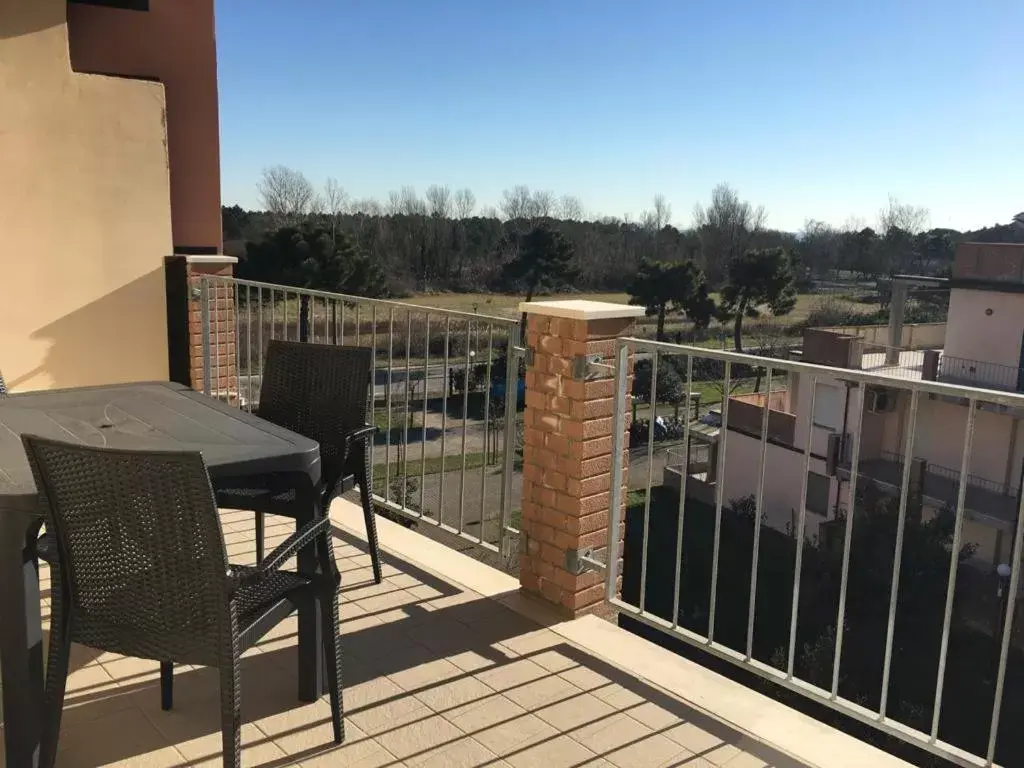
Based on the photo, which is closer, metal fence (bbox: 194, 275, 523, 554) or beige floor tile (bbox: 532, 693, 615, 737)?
beige floor tile (bbox: 532, 693, 615, 737)

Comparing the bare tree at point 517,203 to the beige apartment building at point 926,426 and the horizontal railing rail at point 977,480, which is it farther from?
the horizontal railing rail at point 977,480

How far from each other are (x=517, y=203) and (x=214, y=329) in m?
40.1

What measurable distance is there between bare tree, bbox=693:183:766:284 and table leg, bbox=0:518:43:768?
4872cm

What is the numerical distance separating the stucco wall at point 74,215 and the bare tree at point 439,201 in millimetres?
36705

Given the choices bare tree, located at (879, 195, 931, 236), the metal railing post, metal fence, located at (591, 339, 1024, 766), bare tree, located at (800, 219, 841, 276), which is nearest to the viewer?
the metal railing post

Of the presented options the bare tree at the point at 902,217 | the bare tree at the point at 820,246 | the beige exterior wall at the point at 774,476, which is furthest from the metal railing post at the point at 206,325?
the bare tree at the point at 902,217

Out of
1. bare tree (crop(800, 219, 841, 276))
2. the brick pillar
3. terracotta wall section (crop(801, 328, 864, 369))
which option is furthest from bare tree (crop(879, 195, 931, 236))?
the brick pillar

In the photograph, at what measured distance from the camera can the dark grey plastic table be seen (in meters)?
1.98

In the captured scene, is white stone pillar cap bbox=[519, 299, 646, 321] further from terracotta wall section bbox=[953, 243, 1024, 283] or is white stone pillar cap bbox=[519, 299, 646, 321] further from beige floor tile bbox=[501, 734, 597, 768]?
terracotta wall section bbox=[953, 243, 1024, 283]

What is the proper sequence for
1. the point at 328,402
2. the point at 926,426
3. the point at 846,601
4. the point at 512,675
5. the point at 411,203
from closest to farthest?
the point at 512,675, the point at 328,402, the point at 846,601, the point at 926,426, the point at 411,203

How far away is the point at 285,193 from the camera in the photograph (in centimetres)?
3569

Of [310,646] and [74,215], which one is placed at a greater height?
[74,215]

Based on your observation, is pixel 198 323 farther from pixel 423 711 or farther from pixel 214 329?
pixel 423 711

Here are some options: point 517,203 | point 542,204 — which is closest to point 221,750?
point 517,203
